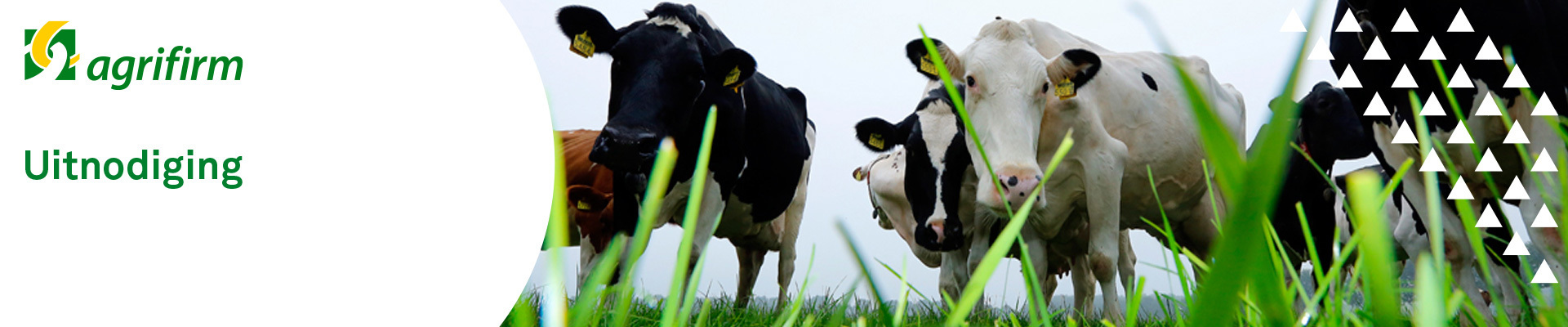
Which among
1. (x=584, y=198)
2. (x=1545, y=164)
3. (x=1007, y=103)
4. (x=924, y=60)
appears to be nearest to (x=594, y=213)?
(x=584, y=198)

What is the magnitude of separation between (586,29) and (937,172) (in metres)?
1.88

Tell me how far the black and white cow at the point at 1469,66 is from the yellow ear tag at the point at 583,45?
3.11 meters

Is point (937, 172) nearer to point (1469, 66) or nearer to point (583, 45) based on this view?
point (583, 45)

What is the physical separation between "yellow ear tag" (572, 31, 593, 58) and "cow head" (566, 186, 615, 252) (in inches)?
30.2

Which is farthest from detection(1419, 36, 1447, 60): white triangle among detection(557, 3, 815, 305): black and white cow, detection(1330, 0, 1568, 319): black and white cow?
detection(557, 3, 815, 305): black and white cow

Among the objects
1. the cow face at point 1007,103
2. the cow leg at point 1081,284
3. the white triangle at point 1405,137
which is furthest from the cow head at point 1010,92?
the cow leg at point 1081,284

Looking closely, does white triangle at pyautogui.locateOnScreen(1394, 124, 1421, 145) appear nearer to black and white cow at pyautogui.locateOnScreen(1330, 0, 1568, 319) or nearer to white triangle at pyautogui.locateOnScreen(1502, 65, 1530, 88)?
black and white cow at pyautogui.locateOnScreen(1330, 0, 1568, 319)

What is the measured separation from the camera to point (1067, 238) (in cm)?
582

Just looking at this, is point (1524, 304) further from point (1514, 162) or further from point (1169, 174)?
point (1169, 174)

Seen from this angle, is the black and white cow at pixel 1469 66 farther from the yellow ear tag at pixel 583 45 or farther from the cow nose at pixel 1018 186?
the yellow ear tag at pixel 583 45

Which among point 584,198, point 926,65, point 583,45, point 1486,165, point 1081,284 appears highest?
point 583,45

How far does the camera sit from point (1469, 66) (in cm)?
309

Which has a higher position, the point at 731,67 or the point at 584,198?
the point at 731,67

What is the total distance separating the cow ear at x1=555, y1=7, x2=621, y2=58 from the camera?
4617 mm
